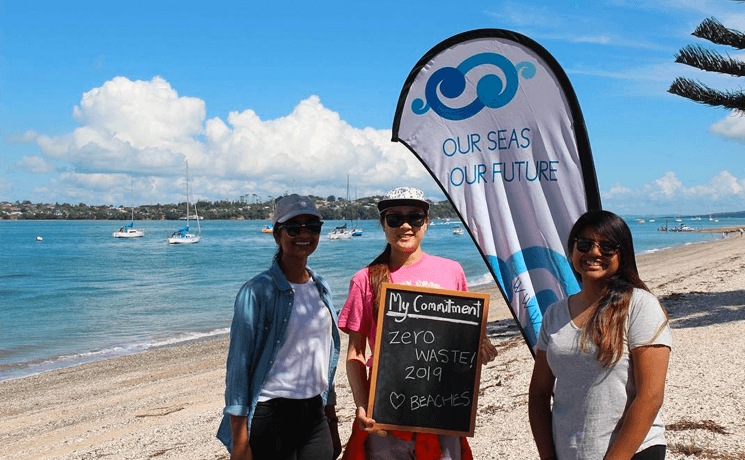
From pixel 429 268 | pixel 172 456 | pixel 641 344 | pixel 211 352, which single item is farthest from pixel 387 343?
pixel 211 352

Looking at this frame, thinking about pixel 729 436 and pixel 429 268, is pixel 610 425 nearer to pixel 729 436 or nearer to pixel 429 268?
pixel 429 268

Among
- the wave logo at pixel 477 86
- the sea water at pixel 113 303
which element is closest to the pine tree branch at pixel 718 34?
the sea water at pixel 113 303

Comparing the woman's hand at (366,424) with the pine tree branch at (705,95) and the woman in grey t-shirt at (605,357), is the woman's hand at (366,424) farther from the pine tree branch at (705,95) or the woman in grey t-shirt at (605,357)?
the pine tree branch at (705,95)

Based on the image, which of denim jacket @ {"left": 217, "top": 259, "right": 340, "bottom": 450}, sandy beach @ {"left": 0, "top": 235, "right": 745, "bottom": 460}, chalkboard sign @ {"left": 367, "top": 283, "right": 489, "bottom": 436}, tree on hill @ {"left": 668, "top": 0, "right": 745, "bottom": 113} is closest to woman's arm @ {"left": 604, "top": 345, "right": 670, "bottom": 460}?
chalkboard sign @ {"left": 367, "top": 283, "right": 489, "bottom": 436}

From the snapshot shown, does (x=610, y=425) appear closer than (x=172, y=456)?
Yes

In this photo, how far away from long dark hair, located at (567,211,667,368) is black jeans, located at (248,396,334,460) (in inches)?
48.3

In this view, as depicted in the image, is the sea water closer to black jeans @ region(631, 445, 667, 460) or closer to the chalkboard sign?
the chalkboard sign

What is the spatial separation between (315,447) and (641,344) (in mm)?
1434

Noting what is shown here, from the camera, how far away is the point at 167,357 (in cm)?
1374

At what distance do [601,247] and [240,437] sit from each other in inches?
63.2

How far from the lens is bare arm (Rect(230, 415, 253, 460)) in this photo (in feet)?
8.70

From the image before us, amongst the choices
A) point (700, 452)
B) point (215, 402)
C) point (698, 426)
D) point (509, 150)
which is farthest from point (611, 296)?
point (215, 402)

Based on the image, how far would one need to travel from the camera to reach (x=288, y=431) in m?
2.75

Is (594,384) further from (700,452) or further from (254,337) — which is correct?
(700,452)
